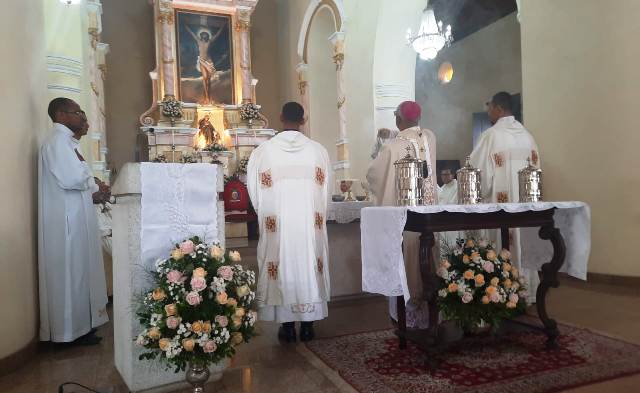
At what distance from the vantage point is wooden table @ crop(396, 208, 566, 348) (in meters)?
2.98

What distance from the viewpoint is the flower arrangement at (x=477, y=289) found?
10.2 feet

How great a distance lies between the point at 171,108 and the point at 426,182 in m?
9.07

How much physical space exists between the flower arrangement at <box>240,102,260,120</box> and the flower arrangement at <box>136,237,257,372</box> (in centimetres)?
988

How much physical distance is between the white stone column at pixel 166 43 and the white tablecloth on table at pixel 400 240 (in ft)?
33.2

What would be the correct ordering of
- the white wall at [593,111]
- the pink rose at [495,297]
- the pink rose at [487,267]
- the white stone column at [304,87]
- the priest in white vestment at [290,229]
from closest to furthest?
the pink rose at [495,297] < the pink rose at [487,267] < the priest in white vestment at [290,229] < the white wall at [593,111] < the white stone column at [304,87]

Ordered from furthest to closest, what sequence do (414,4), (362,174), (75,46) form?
(362,174)
(414,4)
(75,46)

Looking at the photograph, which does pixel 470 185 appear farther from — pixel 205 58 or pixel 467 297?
pixel 205 58

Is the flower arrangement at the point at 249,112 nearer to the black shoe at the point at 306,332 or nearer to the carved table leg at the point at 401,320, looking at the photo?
the black shoe at the point at 306,332

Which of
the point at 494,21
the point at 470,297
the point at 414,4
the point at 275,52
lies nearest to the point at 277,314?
the point at 470,297

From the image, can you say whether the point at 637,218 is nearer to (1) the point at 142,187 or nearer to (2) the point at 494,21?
(1) the point at 142,187

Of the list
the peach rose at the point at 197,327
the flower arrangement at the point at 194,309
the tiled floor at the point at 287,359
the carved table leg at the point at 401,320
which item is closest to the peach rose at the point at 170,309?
the flower arrangement at the point at 194,309

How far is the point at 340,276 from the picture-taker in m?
5.19

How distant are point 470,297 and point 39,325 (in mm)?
3172

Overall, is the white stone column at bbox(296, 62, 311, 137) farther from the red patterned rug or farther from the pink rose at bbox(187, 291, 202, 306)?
the pink rose at bbox(187, 291, 202, 306)
